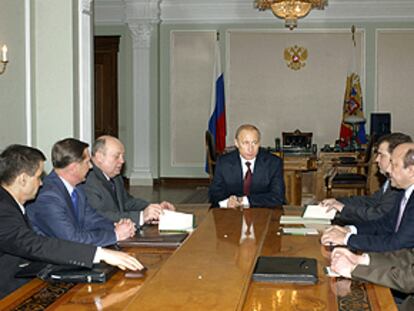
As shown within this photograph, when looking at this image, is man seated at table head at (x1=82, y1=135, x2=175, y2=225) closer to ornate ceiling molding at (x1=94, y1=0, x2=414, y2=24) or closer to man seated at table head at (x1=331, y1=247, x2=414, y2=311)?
man seated at table head at (x1=331, y1=247, x2=414, y2=311)

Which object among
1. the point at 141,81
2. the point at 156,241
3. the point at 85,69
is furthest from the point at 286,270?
the point at 141,81

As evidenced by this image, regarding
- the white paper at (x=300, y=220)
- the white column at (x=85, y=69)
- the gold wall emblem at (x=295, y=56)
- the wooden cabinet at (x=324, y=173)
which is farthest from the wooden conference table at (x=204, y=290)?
the gold wall emblem at (x=295, y=56)

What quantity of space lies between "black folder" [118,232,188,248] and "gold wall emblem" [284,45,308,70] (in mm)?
9575

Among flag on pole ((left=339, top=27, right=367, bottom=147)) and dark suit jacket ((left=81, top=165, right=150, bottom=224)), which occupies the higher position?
flag on pole ((left=339, top=27, right=367, bottom=147))

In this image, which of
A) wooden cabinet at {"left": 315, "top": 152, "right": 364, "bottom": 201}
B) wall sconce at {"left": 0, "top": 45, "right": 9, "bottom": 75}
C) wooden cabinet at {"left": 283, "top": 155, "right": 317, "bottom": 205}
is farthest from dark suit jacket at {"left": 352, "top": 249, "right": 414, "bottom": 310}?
wooden cabinet at {"left": 315, "top": 152, "right": 364, "bottom": 201}

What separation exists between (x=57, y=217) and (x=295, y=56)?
32.4ft

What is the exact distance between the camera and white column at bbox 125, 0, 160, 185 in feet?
40.7

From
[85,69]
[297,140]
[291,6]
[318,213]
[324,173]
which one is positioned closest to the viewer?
[318,213]

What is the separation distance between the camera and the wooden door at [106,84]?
42.1 ft

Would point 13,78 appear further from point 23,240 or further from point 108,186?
point 23,240

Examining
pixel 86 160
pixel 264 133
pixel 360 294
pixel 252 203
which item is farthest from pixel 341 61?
pixel 360 294

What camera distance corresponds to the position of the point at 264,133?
41.7 feet

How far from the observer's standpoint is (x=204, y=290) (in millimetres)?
2359

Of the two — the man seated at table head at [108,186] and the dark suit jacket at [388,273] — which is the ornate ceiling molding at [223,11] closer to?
the man seated at table head at [108,186]
